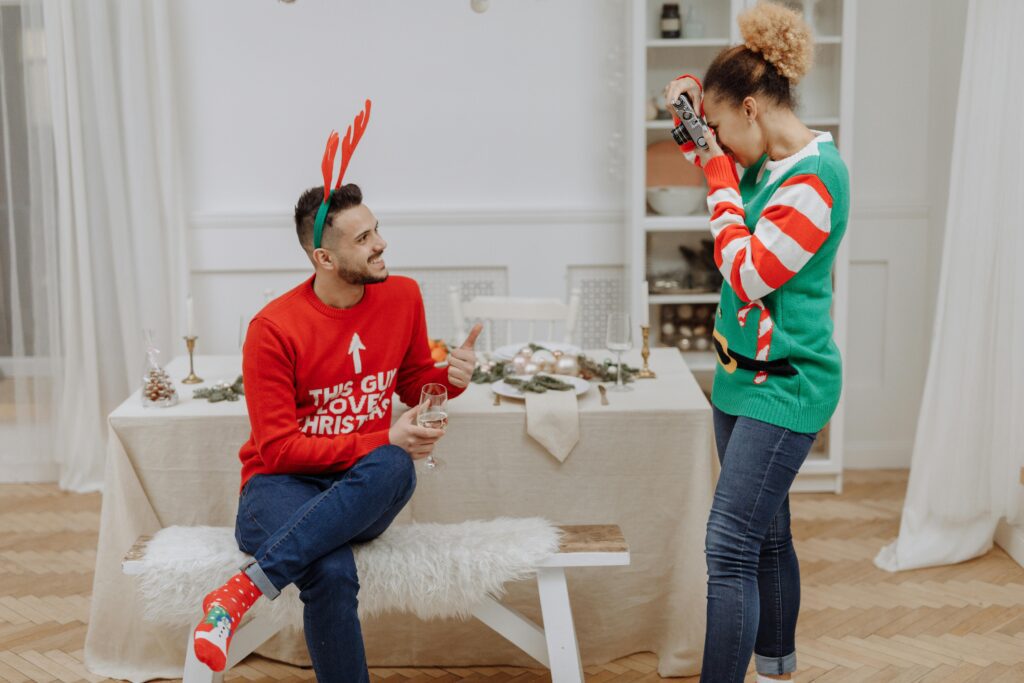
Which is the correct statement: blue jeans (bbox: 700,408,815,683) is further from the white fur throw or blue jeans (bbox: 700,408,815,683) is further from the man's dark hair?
the man's dark hair

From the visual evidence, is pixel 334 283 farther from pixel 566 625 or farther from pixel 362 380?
pixel 566 625

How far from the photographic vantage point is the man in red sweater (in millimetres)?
1918

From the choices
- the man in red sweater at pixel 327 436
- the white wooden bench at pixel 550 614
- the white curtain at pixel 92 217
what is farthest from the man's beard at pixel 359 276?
the white curtain at pixel 92 217

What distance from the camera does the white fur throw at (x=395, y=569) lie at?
6.70 feet

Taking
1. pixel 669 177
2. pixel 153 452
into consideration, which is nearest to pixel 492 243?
pixel 669 177

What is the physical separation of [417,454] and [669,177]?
1.91 metres

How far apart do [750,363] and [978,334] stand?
1.44 m

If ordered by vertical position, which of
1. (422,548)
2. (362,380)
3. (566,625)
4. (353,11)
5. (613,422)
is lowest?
(566,625)

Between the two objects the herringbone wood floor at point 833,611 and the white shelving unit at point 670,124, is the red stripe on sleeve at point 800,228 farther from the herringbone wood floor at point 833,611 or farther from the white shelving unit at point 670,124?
the white shelving unit at point 670,124

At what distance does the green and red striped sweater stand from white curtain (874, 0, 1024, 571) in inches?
51.6

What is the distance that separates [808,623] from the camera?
2.71 meters

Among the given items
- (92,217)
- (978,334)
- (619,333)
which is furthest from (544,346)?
(92,217)

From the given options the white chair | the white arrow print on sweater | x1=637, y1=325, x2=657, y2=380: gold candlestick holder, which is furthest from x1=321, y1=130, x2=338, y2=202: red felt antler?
the white chair

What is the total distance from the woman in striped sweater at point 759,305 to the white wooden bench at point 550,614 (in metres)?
0.27
